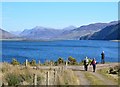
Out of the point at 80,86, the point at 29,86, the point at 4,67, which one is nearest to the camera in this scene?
the point at 29,86

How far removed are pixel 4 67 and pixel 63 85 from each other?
9.69 m

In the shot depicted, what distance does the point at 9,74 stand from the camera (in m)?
24.6

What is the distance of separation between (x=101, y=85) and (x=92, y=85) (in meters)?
0.55

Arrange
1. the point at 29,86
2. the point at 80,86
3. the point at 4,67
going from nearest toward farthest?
the point at 29,86, the point at 80,86, the point at 4,67

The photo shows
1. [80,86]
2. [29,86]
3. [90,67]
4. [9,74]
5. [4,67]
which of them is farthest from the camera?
[90,67]

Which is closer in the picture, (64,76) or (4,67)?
(64,76)

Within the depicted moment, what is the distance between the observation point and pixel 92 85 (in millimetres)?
23797

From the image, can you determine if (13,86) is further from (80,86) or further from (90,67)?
(90,67)

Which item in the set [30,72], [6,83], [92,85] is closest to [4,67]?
[30,72]

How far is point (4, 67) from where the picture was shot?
30.2 metres

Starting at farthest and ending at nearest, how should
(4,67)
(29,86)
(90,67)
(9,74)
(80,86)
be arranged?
(90,67) → (4,67) → (9,74) → (80,86) → (29,86)

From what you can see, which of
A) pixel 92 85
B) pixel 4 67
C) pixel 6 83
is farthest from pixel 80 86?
pixel 4 67

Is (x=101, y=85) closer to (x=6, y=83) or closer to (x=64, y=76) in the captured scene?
(x=64, y=76)

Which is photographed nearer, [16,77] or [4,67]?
[16,77]
